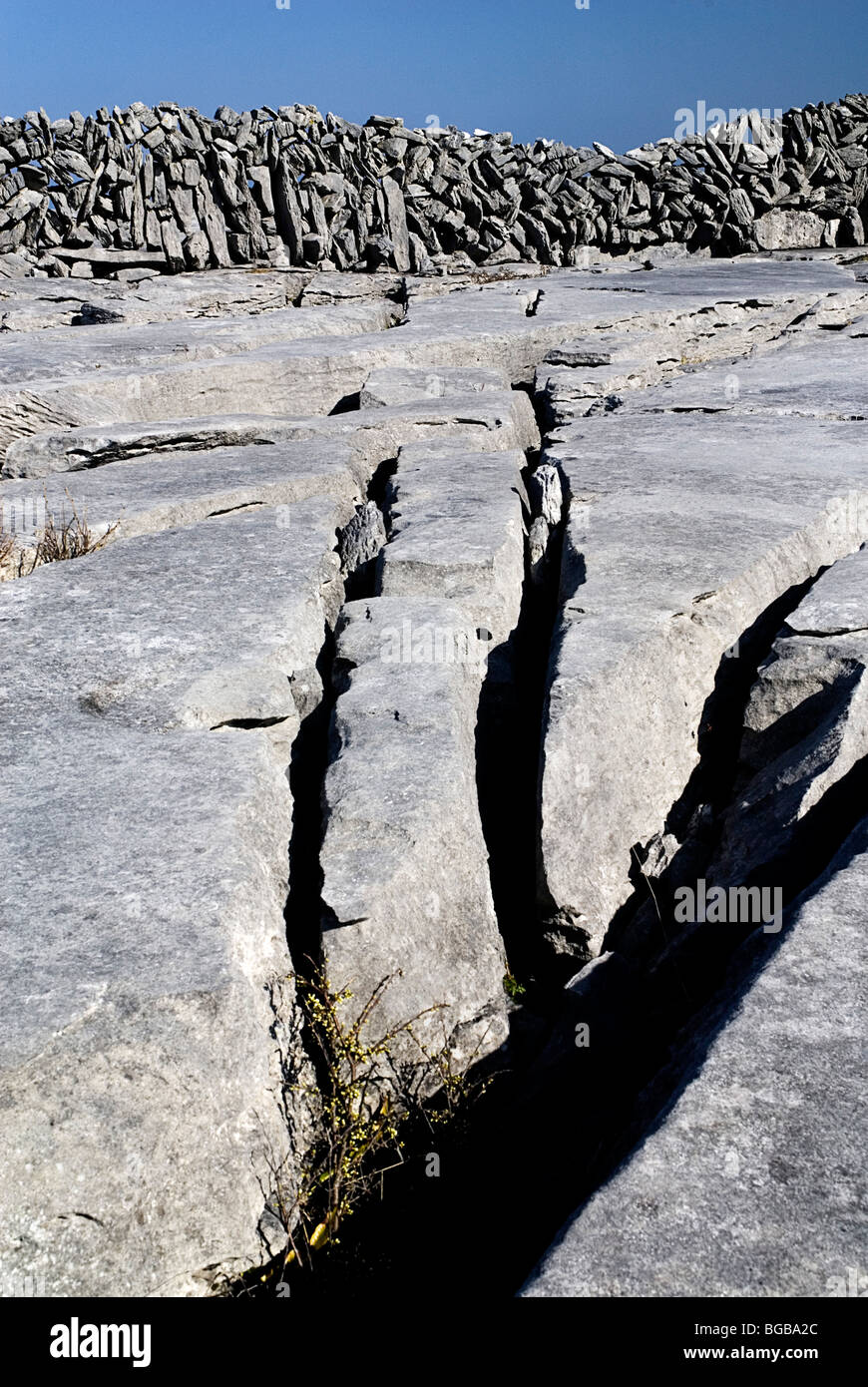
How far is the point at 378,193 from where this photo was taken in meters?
11.3

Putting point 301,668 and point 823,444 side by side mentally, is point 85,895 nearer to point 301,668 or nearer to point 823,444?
point 301,668

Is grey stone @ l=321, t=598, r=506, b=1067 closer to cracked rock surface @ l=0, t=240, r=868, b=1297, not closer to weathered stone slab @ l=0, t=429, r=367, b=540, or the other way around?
cracked rock surface @ l=0, t=240, r=868, b=1297

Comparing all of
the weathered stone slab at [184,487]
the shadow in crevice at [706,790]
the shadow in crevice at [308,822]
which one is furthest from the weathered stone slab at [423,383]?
the shadow in crevice at [706,790]

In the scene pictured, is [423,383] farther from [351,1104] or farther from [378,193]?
[378,193]

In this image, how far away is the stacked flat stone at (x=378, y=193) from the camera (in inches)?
428

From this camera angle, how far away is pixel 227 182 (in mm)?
10945

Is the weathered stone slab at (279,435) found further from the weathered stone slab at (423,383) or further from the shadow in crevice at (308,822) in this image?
the shadow in crevice at (308,822)

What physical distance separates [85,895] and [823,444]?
4254 millimetres

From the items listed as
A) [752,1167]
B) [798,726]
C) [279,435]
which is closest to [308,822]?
[798,726]

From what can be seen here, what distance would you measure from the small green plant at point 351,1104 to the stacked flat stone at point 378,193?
32.1ft

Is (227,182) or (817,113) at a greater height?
(817,113)

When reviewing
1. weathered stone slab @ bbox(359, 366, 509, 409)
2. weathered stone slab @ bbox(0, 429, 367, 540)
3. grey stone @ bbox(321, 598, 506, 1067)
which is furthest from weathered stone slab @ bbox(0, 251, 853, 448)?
grey stone @ bbox(321, 598, 506, 1067)

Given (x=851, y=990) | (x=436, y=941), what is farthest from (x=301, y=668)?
(x=851, y=990)

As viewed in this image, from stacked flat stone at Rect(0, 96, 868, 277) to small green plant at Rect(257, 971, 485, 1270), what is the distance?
9.78 m
